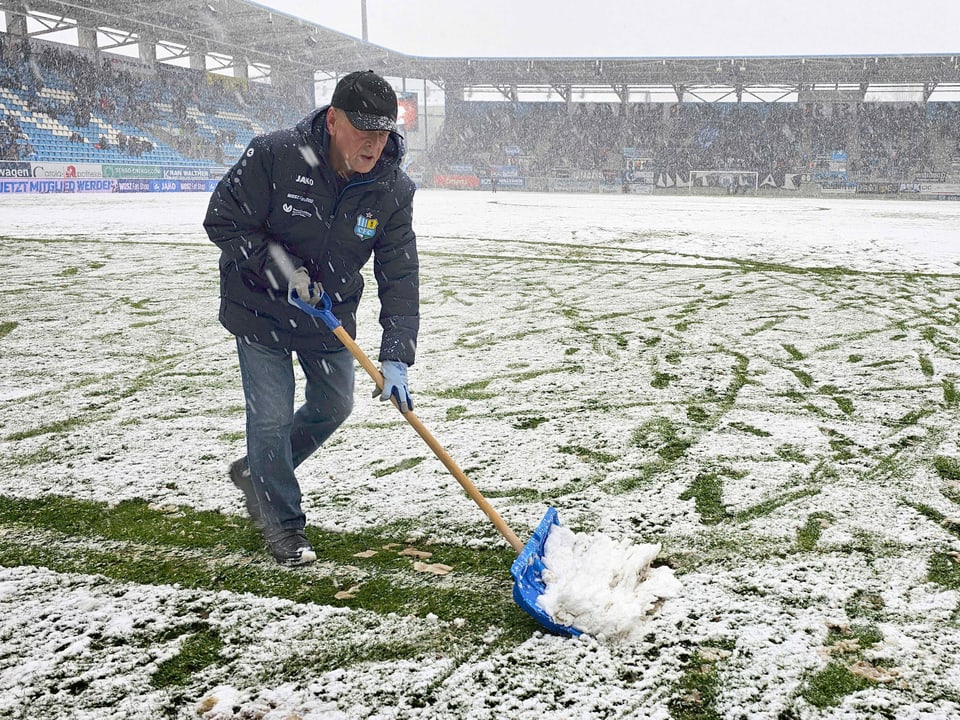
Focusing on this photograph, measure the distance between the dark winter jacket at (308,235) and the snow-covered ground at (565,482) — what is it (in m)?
0.80

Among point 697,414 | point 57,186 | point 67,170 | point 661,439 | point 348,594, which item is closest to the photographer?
point 348,594

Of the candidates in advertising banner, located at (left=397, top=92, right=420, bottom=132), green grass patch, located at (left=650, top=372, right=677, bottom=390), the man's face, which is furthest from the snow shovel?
advertising banner, located at (left=397, top=92, right=420, bottom=132)

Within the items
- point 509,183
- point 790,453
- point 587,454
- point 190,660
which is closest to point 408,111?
point 509,183

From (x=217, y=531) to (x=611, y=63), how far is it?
3952cm

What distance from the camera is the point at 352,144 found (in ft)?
7.68

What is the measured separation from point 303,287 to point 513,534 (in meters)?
1.04

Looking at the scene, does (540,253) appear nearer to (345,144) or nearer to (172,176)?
(345,144)

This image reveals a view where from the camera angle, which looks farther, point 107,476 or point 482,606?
point 107,476

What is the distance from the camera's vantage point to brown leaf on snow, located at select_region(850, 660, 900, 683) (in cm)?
198

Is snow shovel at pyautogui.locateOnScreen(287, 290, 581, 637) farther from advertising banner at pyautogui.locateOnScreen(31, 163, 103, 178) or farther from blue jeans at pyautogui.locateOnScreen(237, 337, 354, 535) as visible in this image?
advertising banner at pyautogui.locateOnScreen(31, 163, 103, 178)

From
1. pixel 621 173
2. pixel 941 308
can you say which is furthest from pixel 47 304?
pixel 621 173

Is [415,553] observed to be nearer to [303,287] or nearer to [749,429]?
[303,287]

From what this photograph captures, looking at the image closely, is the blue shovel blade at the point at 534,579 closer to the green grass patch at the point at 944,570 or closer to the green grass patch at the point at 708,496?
the green grass patch at the point at 708,496

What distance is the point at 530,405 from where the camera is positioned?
4.29m
